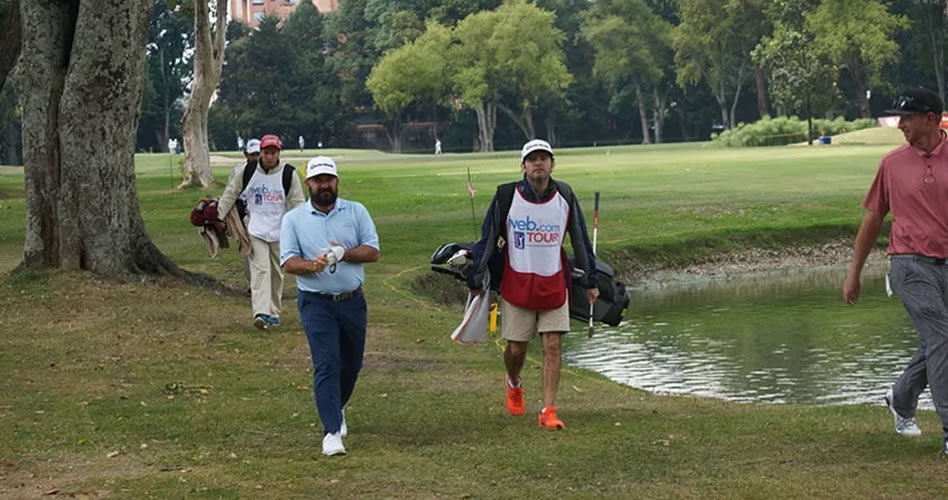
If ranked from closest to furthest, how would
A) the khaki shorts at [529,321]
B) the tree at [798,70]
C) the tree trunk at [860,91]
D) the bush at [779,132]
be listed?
the khaki shorts at [529,321] → the bush at [779,132] → the tree at [798,70] → the tree trunk at [860,91]

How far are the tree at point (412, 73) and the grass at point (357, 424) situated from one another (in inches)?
3526

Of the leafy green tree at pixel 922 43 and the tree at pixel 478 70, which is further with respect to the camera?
the tree at pixel 478 70

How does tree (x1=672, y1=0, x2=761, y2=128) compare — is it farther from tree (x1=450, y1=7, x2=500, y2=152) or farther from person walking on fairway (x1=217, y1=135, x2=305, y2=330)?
person walking on fairway (x1=217, y1=135, x2=305, y2=330)

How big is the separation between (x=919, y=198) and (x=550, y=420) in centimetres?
284

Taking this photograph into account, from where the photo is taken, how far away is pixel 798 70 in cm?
9519

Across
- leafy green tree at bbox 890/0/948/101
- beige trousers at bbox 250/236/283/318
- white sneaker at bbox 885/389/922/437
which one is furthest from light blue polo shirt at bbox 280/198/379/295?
leafy green tree at bbox 890/0/948/101

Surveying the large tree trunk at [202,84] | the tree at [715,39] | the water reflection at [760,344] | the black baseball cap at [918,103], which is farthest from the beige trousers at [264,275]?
the tree at [715,39]

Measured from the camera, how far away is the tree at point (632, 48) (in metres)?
116

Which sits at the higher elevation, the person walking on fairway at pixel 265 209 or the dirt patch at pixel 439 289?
the person walking on fairway at pixel 265 209

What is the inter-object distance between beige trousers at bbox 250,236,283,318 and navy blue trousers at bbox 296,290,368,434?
20.2ft

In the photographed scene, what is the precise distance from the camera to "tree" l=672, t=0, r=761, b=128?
110 m

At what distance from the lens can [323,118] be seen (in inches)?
4818

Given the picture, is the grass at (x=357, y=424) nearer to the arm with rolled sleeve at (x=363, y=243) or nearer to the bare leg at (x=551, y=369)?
the bare leg at (x=551, y=369)

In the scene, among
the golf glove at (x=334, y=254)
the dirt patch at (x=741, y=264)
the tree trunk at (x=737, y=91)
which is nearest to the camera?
the golf glove at (x=334, y=254)
